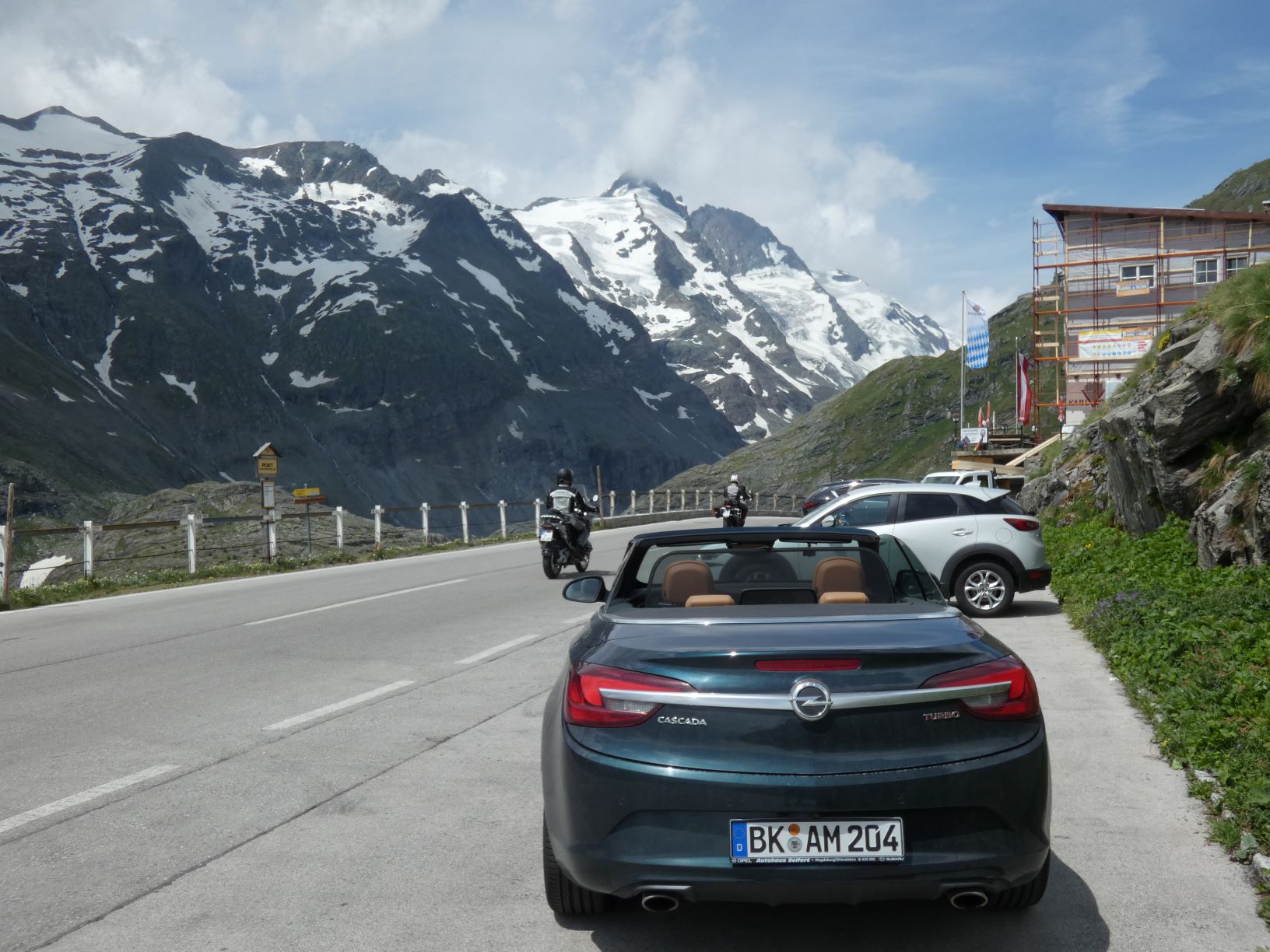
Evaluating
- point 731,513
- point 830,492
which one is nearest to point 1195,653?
point 830,492

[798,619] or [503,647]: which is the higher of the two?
[798,619]

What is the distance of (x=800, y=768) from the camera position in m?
3.48

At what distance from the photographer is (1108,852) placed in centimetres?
482

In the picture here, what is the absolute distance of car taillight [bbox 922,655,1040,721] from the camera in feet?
12.0

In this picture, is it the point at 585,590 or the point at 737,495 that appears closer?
the point at 585,590

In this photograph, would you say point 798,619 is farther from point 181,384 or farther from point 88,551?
point 181,384

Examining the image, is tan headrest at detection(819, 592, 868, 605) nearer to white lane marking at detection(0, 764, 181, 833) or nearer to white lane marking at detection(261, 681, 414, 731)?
white lane marking at detection(0, 764, 181, 833)

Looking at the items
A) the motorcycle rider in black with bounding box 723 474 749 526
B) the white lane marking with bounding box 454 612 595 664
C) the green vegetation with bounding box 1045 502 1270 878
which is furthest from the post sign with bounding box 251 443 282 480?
the green vegetation with bounding box 1045 502 1270 878

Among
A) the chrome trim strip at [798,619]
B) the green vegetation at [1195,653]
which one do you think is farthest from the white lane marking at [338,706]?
the green vegetation at [1195,653]

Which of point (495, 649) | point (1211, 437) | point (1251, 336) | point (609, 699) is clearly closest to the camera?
point (609, 699)

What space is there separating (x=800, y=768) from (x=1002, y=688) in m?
0.74

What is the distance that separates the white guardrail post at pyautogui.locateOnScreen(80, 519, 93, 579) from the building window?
181 feet

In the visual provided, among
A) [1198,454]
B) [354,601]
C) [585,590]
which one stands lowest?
[354,601]

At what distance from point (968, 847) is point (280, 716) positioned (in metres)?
5.30
